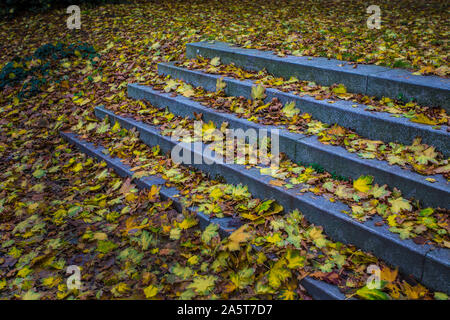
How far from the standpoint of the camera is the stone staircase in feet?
7.60

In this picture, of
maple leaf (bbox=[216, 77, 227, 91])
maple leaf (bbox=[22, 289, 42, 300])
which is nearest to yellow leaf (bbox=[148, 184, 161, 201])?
maple leaf (bbox=[22, 289, 42, 300])

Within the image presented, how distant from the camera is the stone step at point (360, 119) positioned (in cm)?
283

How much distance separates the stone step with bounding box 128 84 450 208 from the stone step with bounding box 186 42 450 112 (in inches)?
33.4

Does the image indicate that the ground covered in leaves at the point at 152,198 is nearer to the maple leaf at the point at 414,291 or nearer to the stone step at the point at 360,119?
the maple leaf at the point at 414,291

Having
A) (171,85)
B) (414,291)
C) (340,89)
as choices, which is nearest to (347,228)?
(414,291)

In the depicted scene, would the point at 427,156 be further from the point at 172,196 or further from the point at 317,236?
the point at 172,196

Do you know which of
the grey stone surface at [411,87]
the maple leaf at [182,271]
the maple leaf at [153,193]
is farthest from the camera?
the maple leaf at [153,193]

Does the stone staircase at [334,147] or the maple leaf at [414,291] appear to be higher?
the stone staircase at [334,147]

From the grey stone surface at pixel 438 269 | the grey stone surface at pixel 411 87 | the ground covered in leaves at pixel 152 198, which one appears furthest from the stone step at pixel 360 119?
the grey stone surface at pixel 438 269

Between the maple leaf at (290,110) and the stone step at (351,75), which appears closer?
the stone step at (351,75)

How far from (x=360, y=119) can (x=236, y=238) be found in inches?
59.9

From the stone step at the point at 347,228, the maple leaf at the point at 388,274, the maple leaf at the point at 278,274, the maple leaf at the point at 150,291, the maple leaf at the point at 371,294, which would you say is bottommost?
the maple leaf at the point at 150,291

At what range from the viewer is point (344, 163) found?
2926 millimetres

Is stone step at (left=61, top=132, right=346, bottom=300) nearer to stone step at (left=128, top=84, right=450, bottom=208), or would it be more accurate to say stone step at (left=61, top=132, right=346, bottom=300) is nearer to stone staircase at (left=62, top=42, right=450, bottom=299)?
stone staircase at (left=62, top=42, right=450, bottom=299)
